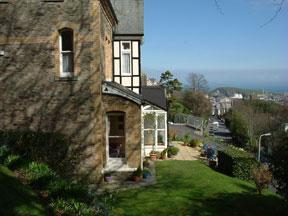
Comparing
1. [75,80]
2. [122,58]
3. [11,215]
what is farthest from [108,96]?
[11,215]

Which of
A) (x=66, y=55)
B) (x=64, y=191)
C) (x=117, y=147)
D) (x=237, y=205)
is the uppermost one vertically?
(x=66, y=55)

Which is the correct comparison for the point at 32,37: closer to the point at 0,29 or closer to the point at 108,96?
the point at 0,29

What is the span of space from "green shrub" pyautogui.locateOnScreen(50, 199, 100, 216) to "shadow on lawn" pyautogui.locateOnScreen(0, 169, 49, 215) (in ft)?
1.10

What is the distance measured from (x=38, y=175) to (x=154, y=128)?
16439 mm

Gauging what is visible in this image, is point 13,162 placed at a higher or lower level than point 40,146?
lower

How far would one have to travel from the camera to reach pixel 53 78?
57.2ft

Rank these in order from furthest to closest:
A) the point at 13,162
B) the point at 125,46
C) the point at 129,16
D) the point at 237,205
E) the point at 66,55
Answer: the point at 129,16, the point at 125,46, the point at 66,55, the point at 237,205, the point at 13,162

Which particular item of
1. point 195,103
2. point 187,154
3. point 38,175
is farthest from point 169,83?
point 38,175

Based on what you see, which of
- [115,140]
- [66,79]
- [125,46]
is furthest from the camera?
[125,46]

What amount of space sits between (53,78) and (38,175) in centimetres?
559

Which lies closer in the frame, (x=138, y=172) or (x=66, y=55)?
(x=66, y=55)

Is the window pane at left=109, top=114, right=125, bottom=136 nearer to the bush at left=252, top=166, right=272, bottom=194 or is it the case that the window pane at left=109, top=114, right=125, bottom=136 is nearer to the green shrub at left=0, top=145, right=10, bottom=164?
the green shrub at left=0, top=145, right=10, bottom=164

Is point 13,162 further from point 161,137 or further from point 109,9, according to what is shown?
point 161,137

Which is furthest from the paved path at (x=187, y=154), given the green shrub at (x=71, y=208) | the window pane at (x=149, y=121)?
the green shrub at (x=71, y=208)
